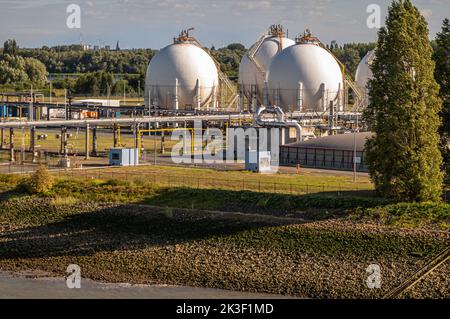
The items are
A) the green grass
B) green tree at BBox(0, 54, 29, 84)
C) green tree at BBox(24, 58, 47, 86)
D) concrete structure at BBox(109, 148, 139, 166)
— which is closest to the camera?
the green grass

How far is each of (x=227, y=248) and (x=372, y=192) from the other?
7701 millimetres

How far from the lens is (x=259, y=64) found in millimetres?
70000

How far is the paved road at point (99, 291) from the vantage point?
24656 millimetres

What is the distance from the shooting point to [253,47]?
71.0 metres

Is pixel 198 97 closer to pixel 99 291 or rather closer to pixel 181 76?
pixel 181 76

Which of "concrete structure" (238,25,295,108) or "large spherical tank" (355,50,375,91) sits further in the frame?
"large spherical tank" (355,50,375,91)

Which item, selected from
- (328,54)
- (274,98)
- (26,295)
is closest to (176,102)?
(274,98)

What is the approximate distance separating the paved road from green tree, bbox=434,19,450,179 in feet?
37.9

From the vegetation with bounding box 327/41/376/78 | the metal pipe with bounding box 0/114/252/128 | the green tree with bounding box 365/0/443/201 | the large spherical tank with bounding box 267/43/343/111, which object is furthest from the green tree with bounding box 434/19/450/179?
the vegetation with bounding box 327/41/376/78

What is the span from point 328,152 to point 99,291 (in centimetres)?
2199

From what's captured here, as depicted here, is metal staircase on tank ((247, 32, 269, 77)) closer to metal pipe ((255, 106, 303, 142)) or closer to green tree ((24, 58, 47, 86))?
metal pipe ((255, 106, 303, 142))

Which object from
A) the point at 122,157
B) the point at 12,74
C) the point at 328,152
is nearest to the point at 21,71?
the point at 12,74

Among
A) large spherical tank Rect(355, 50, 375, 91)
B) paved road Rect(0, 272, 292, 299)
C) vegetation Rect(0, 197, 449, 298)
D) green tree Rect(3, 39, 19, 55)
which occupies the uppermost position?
green tree Rect(3, 39, 19, 55)

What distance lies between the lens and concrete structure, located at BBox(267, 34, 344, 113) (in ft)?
202
